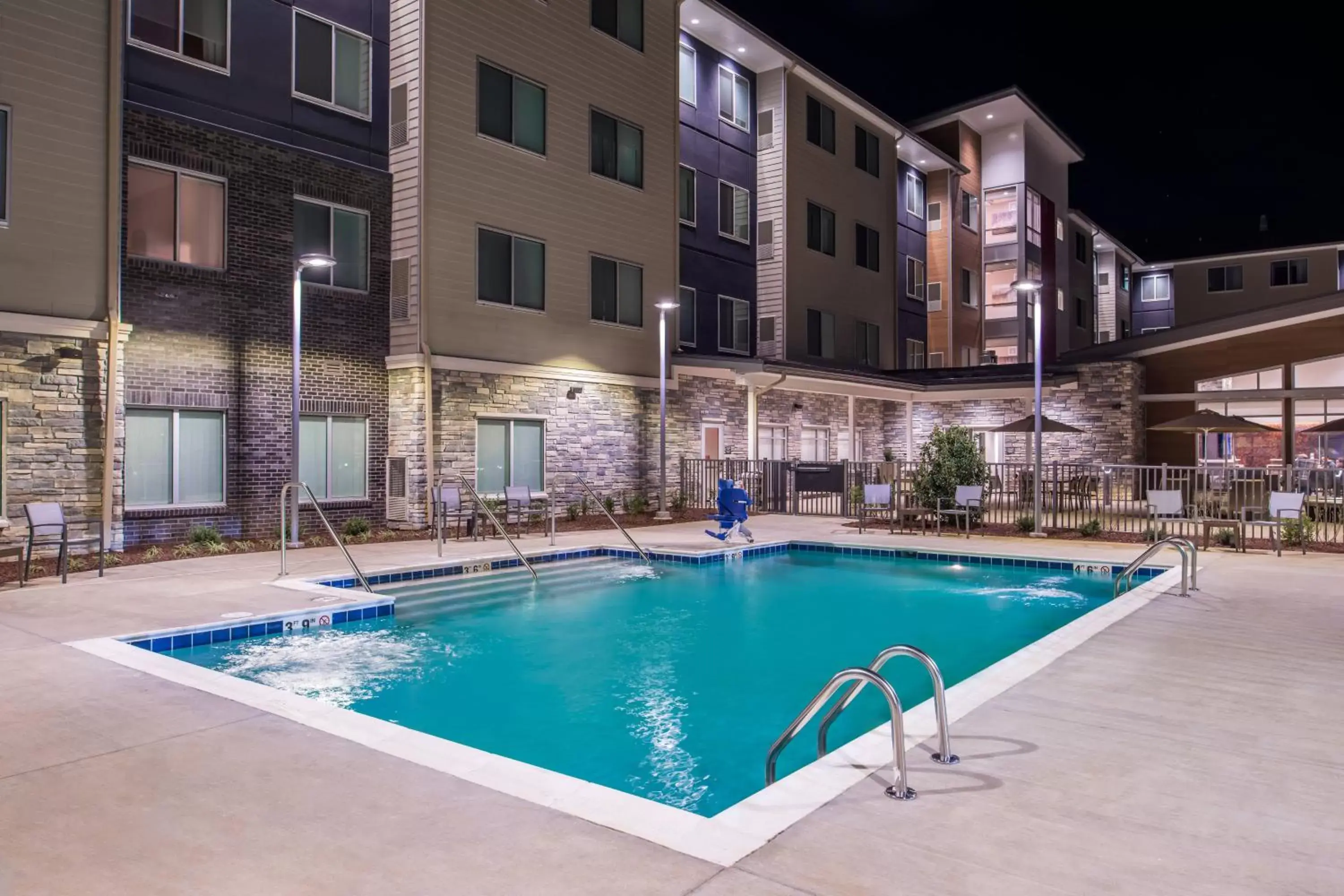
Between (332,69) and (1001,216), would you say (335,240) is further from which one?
(1001,216)

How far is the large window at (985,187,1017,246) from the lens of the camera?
107 ft

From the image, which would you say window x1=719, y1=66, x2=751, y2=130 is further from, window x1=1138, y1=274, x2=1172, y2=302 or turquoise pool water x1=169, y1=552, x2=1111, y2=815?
window x1=1138, y1=274, x2=1172, y2=302

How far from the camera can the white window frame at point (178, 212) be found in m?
12.8

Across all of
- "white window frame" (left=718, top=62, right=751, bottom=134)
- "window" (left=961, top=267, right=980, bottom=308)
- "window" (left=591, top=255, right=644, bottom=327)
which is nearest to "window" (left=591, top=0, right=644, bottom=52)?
"white window frame" (left=718, top=62, right=751, bottom=134)

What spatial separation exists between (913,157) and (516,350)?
1879 centimetres

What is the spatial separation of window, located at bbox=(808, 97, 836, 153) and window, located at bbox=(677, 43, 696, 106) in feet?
13.9

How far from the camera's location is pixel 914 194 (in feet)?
101

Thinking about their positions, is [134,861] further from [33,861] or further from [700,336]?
[700,336]

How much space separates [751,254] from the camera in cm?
2422

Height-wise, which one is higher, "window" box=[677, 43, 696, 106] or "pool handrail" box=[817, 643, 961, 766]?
"window" box=[677, 43, 696, 106]

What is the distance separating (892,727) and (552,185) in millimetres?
15608

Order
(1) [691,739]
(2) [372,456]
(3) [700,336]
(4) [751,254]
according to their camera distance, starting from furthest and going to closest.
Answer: (4) [751,254] < (3) [700,336] < (2) [372,456] < (1) [691,739]

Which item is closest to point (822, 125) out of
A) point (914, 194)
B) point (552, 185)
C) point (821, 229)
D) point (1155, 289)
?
point (821, 229)

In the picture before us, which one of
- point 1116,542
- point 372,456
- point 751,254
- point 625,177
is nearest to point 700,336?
point 751,254
